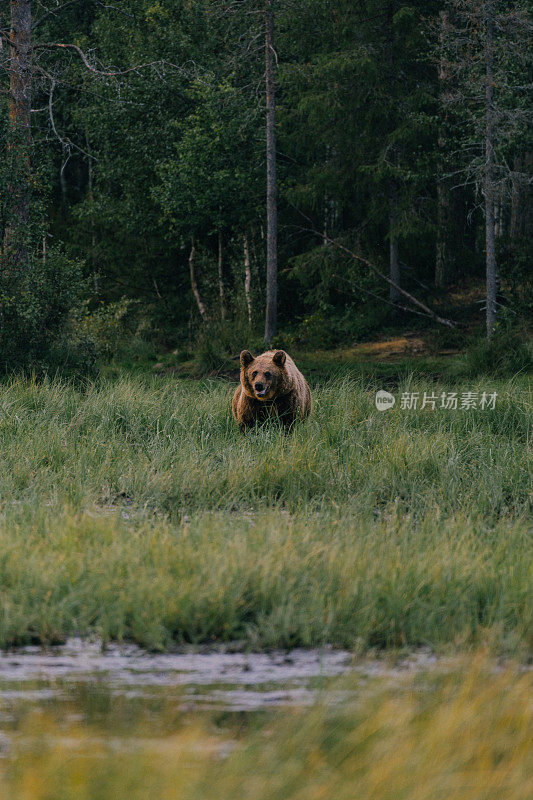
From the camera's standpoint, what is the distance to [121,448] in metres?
8.45

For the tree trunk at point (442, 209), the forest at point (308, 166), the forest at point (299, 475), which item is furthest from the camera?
the tree trunk at point (442, 209)

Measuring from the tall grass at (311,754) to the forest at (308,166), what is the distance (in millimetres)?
13990

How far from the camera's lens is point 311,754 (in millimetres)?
2816

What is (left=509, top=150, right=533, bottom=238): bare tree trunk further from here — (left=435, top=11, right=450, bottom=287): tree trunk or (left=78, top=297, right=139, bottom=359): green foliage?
(left=78, top=297, right=139, bottom=359): green foliage

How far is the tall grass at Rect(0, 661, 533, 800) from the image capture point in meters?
2.59

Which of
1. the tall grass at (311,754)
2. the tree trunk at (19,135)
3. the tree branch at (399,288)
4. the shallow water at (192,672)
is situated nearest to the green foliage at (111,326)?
the tree branch at (399,288)

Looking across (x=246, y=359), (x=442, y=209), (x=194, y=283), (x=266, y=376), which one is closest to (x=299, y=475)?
(x=266, y=376)

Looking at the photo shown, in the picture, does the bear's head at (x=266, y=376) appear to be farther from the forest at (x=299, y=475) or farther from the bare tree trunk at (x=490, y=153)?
the bare tree trunk at (x=490, y=153)

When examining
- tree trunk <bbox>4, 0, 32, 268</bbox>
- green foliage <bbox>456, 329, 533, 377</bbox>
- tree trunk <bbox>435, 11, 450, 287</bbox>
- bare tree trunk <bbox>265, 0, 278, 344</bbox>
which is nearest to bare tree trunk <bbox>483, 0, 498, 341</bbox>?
tree trunk <bbox>435, 11, 450, 287</bbox>

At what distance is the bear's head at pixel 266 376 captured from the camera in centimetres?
862

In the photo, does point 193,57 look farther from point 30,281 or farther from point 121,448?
point 121,448

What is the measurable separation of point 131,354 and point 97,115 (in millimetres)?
9462
